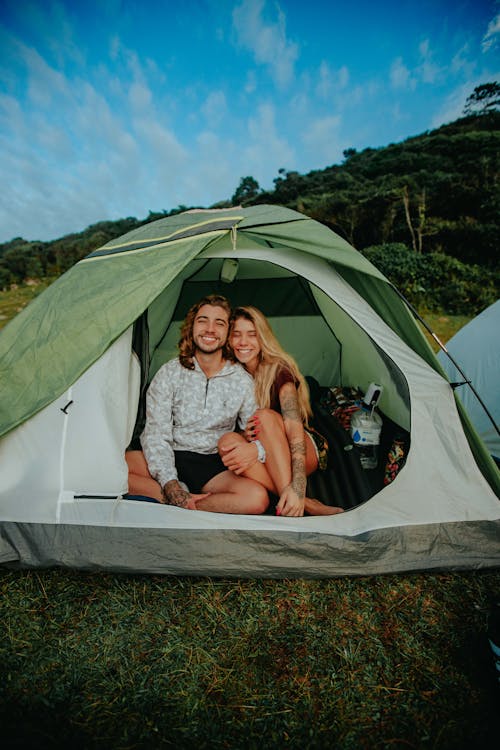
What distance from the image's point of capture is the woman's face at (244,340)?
2.21 metres

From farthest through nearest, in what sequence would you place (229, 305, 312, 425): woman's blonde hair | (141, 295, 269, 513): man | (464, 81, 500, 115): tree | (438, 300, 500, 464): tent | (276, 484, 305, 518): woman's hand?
(464, 81, 500, 115): tree, (438, 300, 500, 464): tent, (229, 305, 312, 425): woman's blonde hair, (141, 295, 269, 513): man, (276, 484, 305, 518): woman's hand

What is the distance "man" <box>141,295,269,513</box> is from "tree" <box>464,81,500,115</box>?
52.7 ft

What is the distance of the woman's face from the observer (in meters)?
2.21

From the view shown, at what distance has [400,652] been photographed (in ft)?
4.58

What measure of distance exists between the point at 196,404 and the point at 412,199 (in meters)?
10.3

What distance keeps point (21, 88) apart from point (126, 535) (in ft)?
39.3

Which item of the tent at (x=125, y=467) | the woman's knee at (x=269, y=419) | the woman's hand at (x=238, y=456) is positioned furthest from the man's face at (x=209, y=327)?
the woman's hand at (x=238, y=456)

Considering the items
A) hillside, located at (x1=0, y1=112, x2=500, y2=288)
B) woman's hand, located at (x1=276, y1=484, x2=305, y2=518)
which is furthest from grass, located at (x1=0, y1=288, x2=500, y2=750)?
hillside, located at (x1=0, y1=112, x2=500, y2=288)

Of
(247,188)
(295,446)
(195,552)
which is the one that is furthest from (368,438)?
(247,188)

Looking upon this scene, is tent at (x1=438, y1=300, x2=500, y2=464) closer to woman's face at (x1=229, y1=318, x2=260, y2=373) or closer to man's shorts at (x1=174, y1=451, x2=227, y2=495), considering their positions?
woman's face at (x1=229, y1=318, x2=260, y2=373)

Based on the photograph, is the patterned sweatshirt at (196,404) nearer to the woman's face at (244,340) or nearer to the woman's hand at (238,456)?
the woman's face at (244,340)

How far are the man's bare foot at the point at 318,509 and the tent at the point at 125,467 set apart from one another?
216 mm

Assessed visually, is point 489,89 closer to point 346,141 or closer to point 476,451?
point 346,141

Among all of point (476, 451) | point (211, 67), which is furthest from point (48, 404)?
point (211, 67)
